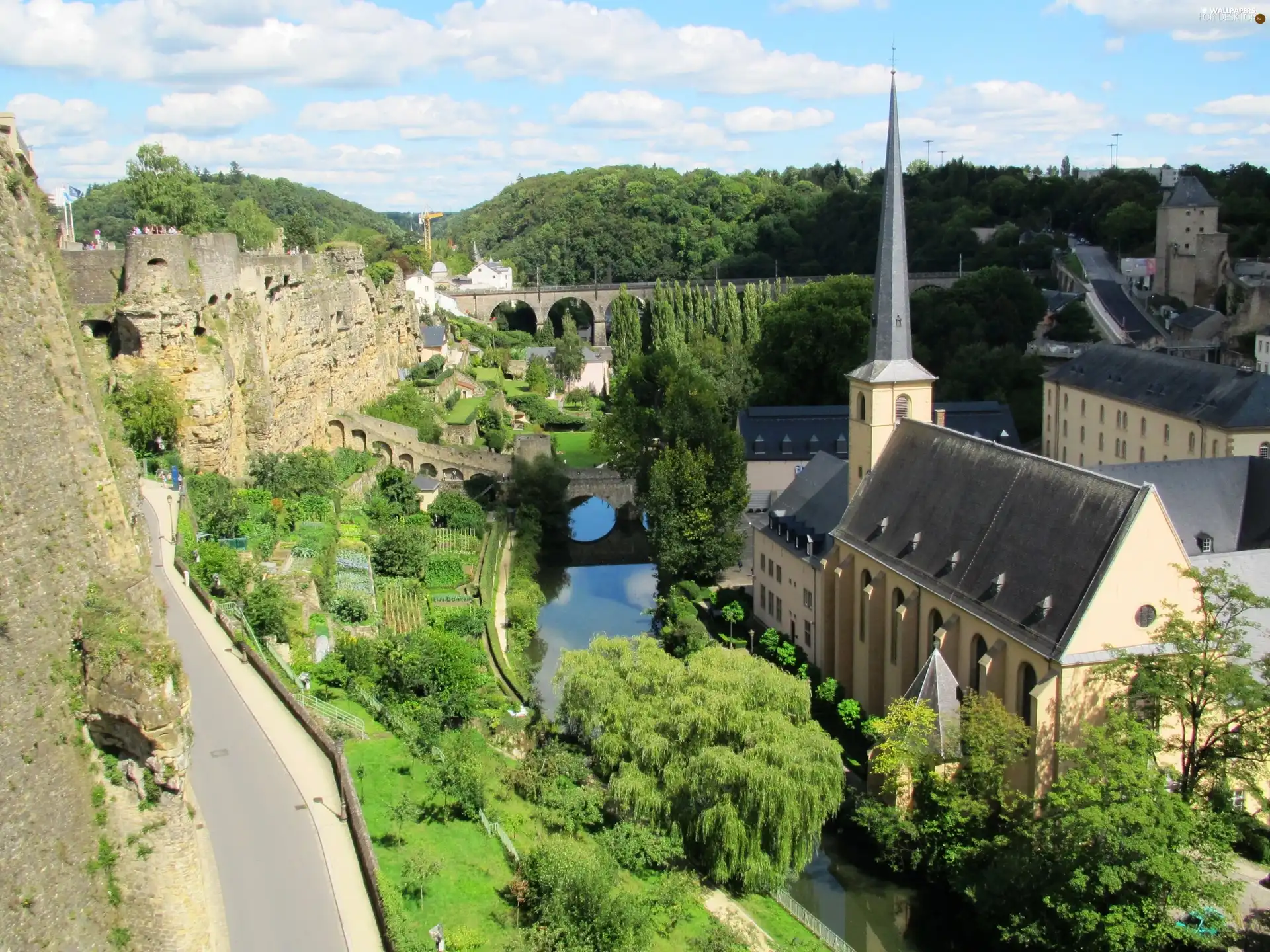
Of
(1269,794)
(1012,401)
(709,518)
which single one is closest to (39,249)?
(1269,794)

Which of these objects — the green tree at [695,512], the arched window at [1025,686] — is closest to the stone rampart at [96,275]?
the green tree at [695,512]

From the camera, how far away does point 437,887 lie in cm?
1858

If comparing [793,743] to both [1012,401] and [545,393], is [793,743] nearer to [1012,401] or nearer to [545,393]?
[1012,401]

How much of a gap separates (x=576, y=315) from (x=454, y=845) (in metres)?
95.0

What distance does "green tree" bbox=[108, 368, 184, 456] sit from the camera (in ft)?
109

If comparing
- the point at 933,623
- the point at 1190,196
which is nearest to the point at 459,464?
the point at 933,623

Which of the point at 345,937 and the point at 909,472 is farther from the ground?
the point at 909,472

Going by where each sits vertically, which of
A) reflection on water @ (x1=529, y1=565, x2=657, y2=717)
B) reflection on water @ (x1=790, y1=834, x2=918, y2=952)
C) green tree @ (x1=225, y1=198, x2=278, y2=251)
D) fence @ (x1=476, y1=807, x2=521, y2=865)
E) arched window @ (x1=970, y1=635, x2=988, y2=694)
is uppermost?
green tree @ (x1=225, y1=198, x2=278, y2=251)

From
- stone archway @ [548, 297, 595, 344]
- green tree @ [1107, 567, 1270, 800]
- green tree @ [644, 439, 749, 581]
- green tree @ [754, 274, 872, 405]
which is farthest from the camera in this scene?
stone archway @ [548, 297, 595, 344]

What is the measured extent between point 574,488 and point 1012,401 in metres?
23.1

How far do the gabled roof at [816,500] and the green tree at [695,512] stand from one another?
2044 mm

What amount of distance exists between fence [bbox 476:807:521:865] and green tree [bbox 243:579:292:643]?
7.59 metres

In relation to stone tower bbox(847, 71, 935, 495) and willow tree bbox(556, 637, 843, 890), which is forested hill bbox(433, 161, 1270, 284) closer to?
stone tower bbox(847, 71, 935, 495)

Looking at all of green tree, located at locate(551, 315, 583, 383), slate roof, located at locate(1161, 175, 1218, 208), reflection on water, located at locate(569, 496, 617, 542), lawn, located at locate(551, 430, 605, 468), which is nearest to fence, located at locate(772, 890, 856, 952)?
reflection on water, located at locate(569, 496, 617, 542)
